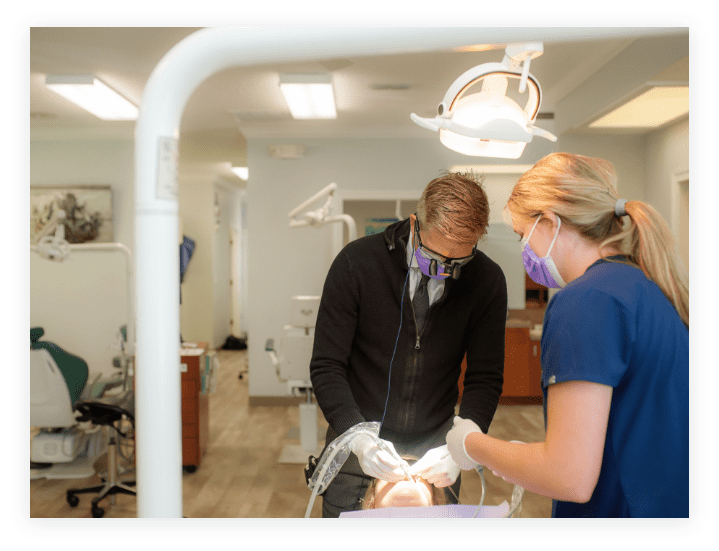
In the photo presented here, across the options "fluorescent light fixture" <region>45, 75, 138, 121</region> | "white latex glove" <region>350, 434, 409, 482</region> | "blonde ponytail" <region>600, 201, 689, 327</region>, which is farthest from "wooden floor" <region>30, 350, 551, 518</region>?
"fluorescent light fixture" <region>45, 75, 138, 121</region>

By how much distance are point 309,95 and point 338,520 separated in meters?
3.35

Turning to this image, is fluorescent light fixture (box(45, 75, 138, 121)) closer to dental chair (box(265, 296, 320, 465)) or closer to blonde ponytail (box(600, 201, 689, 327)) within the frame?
dental chair (box(265, 296, 320, 465))

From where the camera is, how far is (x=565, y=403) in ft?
2.54

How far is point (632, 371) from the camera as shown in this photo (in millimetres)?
802

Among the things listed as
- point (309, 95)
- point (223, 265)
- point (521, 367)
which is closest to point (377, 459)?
point (309, 95)

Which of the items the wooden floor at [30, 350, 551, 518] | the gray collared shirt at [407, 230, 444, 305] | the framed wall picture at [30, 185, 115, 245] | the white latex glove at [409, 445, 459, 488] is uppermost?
the framed wall picture at [30, 185, 115, 245]

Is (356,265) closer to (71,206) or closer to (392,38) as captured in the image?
(392,38)

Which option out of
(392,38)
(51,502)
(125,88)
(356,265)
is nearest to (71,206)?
(125,88)

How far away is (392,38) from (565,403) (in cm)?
57

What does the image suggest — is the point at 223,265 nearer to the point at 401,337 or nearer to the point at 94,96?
the point at 94,96

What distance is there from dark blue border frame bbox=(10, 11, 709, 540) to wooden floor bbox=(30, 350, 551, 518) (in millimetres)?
876

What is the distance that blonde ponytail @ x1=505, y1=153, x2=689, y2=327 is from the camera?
0.85m

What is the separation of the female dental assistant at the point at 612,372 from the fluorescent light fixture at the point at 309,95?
107 inches

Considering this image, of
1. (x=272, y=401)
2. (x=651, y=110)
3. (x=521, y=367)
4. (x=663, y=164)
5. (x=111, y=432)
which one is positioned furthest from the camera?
(x=272, y=401)
